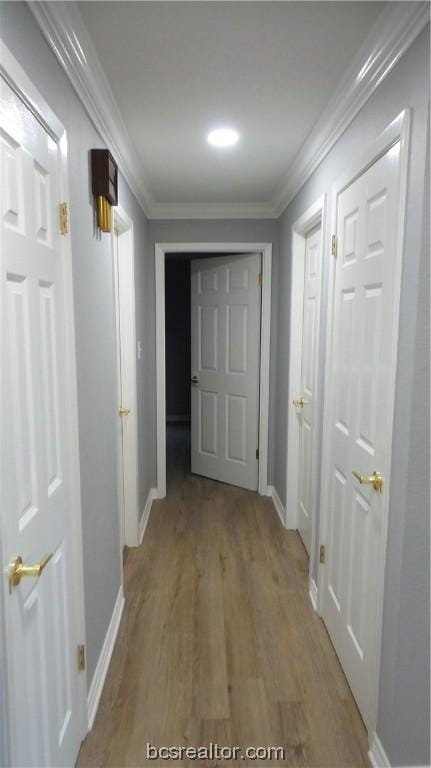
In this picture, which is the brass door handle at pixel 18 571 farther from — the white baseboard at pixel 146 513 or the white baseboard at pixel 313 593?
the white baseboard at pixel 146 513

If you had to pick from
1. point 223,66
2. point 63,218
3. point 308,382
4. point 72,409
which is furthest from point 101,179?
point 308,382

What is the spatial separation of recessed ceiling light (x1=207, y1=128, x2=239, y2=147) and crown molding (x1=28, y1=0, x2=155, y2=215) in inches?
16.0

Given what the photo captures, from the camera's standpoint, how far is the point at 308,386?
9.31ft

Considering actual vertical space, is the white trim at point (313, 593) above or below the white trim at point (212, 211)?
below

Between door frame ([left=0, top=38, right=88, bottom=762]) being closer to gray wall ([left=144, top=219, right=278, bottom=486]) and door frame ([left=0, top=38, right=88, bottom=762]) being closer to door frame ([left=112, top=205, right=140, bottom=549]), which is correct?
door frame ([left=112, top=205, right=140, bottom=549])

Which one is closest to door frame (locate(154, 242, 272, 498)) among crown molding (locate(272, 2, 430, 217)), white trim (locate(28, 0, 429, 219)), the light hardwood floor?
the light hardwood floor

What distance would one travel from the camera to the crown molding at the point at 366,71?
1.19 m

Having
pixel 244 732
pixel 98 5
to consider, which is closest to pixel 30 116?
pixel 98 5

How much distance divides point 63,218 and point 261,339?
2.49m

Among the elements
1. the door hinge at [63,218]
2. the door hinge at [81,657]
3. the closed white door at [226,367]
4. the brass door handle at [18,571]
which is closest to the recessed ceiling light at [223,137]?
the door hinge at [63,218]

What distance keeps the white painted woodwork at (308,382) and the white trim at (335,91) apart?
1.54 ft

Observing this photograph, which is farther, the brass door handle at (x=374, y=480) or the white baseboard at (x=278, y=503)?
the white baseboard at (x=278, y=503)

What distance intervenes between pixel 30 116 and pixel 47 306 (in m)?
0.46

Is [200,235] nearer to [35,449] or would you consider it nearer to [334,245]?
[334,245]
